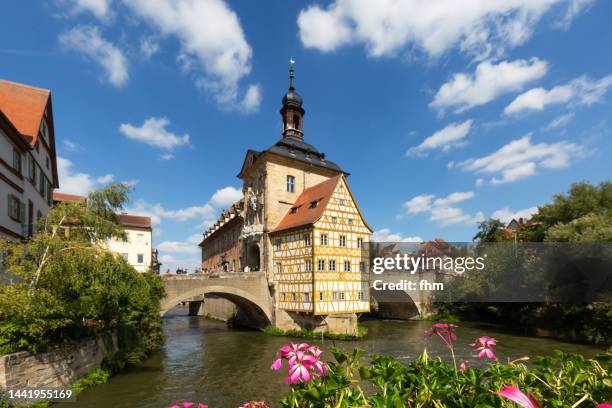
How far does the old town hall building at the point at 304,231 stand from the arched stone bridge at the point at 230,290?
91 cm

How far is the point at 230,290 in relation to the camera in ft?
72.5

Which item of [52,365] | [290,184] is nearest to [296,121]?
[290,184]

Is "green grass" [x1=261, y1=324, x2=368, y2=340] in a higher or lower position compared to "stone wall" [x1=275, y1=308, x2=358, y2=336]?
lower

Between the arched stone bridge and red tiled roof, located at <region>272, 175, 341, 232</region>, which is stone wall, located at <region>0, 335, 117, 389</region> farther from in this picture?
red tiled roof, located at <region>272, 175, 341, 232</region>

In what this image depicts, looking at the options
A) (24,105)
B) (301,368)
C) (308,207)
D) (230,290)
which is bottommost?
(230,290)

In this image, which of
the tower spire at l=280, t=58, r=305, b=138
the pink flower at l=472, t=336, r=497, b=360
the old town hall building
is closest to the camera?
the pink flower at l=472, t=336, r=497, b=360

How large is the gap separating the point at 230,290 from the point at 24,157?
12666 mm

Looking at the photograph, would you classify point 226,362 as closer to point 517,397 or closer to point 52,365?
point 52,365

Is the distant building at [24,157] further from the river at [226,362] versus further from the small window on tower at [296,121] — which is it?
the small window on tower at [296,121]

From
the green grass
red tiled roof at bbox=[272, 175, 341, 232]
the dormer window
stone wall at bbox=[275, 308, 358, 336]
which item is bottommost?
the green grass

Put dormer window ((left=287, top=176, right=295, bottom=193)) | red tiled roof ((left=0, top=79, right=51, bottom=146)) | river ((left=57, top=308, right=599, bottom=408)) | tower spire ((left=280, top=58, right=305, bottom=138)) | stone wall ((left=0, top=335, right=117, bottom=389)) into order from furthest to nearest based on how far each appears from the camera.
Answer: tower spire ((left=280, top=58, right=305, bottom=138)) < dormer window ((left=287, top=176, right=295, bottom=193)) < red tiled roof ((left=0, top=79, right=51, bottom=146)) < river ((left=57, top=308, right=599, bottom=408)) < stone wall ((left=0, top=335, right=117, bottom=389))

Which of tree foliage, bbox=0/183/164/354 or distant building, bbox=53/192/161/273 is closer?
tree foliage, bbox=0/183/164/354

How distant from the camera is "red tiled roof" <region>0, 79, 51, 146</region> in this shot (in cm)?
1648

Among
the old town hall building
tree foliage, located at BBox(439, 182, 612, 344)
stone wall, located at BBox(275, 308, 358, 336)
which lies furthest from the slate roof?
tree foliage, located at BBox(439, 182, 612, 344)
